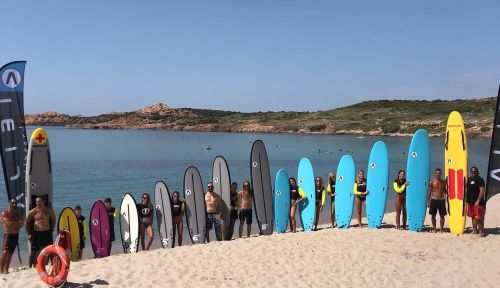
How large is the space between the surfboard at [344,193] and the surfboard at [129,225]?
4.14 metres

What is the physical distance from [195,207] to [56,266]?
11.9 ft

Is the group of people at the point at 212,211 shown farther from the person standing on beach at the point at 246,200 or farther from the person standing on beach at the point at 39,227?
the person standing on beach at the point at 39,227

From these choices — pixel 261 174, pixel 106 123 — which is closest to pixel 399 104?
pixel 106 123

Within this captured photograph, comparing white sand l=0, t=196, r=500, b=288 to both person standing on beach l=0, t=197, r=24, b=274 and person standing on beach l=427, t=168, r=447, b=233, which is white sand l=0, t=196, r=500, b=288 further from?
person standing on beach l=427, t=168, r=447, b=233

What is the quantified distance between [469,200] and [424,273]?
233 cm

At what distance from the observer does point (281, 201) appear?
386 inches

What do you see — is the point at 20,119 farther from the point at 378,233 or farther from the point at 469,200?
the point at 469,200

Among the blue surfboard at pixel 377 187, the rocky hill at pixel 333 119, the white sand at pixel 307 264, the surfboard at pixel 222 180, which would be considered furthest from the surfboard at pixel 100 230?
the rocky hill at pixel 333 119

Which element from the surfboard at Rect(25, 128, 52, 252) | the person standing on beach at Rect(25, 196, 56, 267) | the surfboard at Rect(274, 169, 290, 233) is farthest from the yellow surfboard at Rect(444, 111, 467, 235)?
the surfboard at Rect(25, 128, 52, 252)

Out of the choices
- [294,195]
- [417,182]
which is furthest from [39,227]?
[417,182]

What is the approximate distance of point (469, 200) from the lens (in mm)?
8641

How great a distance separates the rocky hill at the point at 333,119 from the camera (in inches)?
3066

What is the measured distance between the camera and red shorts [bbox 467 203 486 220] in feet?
27.8

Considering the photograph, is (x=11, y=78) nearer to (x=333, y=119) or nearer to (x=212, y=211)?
(x=212, y=211)
